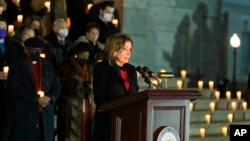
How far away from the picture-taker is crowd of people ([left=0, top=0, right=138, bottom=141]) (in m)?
6.48

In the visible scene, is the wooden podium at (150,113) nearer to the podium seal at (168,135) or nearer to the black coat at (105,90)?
the podium seal at (168,135)

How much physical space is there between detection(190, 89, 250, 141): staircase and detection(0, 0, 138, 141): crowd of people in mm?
2777

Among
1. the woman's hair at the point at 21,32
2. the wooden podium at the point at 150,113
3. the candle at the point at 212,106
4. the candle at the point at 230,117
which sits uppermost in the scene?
the woman's hair at the point at 21,32

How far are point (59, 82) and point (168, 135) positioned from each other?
3.17 meters

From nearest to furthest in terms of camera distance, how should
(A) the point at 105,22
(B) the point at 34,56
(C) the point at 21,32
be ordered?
(B) the point at 34,56
(C) the point at 21,32
(A) the point at 105,22

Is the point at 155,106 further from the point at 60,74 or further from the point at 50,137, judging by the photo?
the point at 60,74

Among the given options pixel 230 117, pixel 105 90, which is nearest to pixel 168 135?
pixel 105 90

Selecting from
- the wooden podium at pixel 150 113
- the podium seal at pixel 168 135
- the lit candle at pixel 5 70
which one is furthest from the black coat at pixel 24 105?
the podium seal at pixel 168 135

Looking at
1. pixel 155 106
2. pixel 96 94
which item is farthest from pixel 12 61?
pixel 155 106

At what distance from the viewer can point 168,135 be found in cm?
571

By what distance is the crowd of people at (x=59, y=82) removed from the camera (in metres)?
6.48

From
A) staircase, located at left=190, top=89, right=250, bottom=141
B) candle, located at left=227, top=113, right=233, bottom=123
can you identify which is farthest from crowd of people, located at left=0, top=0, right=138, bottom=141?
candle, located at left=227, top=113, right=233, bottom=123

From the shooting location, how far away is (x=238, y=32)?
16.7 meters

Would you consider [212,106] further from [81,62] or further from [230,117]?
[81,62]
